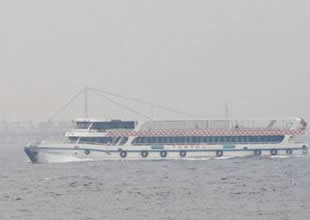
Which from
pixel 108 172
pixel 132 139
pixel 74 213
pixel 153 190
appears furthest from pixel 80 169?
pixel 74 213

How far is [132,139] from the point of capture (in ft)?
376

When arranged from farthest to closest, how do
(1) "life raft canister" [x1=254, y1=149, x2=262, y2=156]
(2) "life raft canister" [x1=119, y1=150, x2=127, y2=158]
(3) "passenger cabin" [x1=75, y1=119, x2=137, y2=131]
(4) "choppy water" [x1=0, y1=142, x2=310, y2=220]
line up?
(1) "life raft canister" [x1=254, y1=149, x2=262, y2=156] → (3) "passenger cabin" [x1=75, y1=119, x2=137, y2=131] → (2) "life raft canister" [x1=119, y1=150, x2=127, y2=158] → (4) "choppy water" [x1=0, y1=142, x2=310, y2=220]

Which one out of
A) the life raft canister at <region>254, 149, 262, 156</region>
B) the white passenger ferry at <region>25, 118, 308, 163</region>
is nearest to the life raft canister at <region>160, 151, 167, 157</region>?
the white passenger ferry at <region>25, 118, 308, 163</region>

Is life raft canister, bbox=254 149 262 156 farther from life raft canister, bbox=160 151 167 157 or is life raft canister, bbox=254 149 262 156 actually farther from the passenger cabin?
the passenger cabin

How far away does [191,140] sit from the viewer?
381ft

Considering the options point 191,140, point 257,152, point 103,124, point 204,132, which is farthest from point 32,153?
point 257,152

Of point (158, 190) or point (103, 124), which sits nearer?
point (158, 190)

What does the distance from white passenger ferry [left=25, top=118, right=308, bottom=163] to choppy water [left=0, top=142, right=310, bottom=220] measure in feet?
8.72

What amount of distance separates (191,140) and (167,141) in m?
2.93

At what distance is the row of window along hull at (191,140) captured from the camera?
114m

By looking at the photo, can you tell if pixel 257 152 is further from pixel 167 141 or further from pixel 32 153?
pixel 32 153

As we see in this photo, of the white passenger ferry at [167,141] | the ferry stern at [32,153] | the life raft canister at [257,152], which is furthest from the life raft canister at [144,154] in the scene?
the life raft canister at [257,152]

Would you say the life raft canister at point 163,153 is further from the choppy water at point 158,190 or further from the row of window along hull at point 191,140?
the choppy water at point 158,190

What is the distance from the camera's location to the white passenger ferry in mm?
112562
